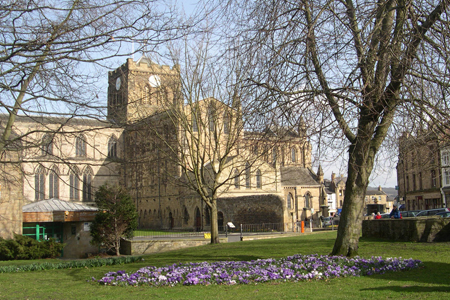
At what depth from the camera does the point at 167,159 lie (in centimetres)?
2194

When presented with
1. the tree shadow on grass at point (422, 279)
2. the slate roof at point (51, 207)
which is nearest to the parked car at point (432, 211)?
the tree shadow on grass at point (422, 279)

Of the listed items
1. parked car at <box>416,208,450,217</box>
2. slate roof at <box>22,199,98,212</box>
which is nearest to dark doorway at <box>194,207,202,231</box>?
slate roof at <box>22,199,98,212</box>

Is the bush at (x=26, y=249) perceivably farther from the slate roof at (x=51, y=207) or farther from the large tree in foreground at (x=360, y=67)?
the large tree in foreground at (x=360, y=67)

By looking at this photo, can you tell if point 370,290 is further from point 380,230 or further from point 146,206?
point 146,206

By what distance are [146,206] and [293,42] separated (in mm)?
55925

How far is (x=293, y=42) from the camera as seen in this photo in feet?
33.9

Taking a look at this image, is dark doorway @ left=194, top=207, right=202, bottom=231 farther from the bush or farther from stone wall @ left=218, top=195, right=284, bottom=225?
the bush

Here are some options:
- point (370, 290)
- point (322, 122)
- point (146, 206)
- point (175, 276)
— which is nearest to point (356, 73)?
point (322, 122)

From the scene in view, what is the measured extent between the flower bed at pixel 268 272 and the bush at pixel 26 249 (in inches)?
538

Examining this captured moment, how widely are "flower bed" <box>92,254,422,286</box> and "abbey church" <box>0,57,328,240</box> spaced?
2570 millimetres

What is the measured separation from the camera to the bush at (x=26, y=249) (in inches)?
899

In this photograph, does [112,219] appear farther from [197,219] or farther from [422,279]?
[197,219]

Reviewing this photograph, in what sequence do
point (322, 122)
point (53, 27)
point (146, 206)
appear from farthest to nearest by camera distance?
point (146, 206), point (322, 122), point (53, 27)

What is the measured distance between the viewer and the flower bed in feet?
33.1
